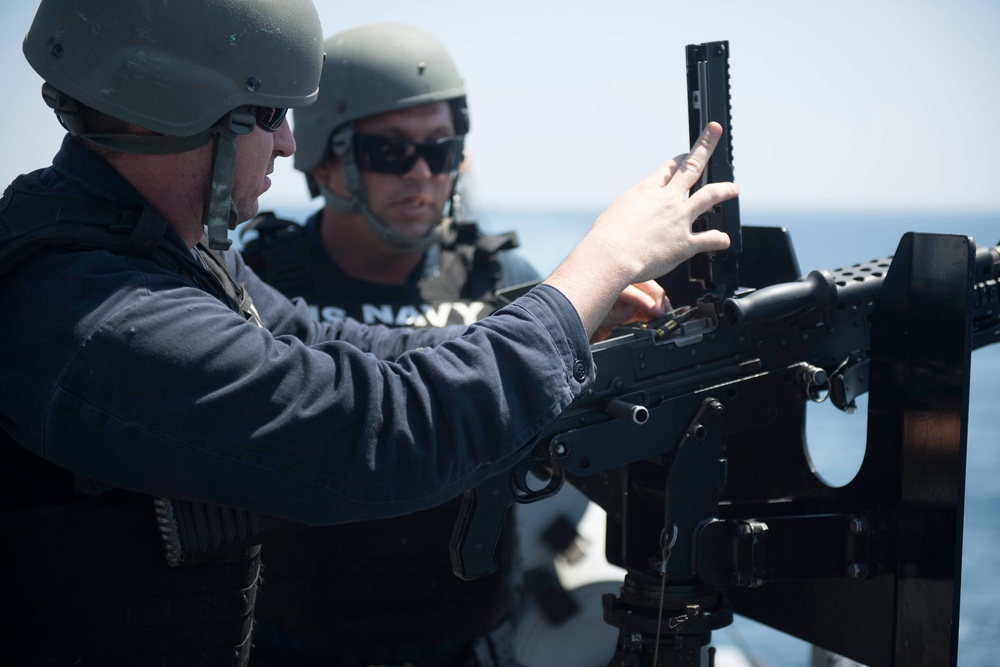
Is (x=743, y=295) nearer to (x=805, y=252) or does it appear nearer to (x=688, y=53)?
(x=688, y=53)

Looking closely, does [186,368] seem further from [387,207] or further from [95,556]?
[387,207]

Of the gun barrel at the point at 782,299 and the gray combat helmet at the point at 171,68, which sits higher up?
the gray combat helmet at the point at 171,68

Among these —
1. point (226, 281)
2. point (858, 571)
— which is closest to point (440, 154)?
point (226, 281)

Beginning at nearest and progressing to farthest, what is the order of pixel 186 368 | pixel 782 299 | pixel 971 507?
pixel 186 368 → pixel 782 299 → pixel 971 507

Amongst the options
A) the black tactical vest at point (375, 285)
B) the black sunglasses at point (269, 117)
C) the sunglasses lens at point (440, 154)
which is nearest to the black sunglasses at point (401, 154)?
the sunglasses lens at point (440, 154)

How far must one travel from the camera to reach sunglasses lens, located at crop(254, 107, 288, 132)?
1.67 meters

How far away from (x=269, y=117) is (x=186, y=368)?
0.53m

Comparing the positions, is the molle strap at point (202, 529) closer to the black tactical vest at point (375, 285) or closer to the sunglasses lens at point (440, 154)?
the black tactical vest at point (375, 285)

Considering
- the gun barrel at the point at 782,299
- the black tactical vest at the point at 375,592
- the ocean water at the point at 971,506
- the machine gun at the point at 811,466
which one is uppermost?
the gun barrel at the point at 782,299

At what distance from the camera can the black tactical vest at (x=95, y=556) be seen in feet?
4.92

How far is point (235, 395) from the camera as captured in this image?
1.37m

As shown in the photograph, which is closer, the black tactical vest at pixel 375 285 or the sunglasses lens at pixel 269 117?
the sunglasses lens at pixel 269 117

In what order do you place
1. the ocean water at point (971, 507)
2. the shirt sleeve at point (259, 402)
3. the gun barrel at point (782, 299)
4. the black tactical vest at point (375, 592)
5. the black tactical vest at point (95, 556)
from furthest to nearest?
the ocean water at point (971, 507), the black tactical vest at point (375, 592), the gun barrel at point (782, 299), the black tactical vest at point (95, 556), the shirt sleeve at point (259, 402)

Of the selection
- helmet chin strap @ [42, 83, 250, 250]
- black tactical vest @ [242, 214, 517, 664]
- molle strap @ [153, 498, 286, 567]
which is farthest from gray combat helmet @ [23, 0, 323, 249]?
black tactical vest @ [242, 214, 517, 664]
